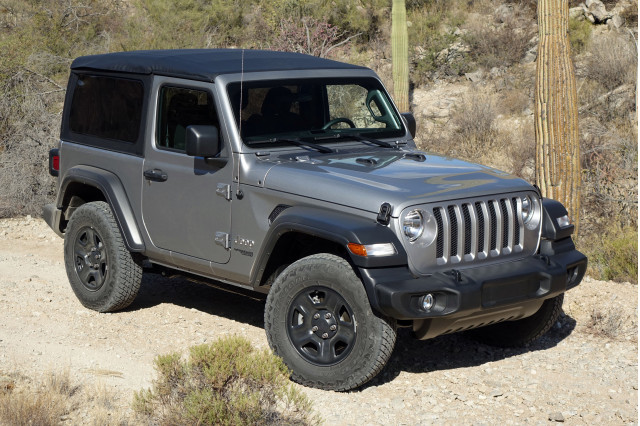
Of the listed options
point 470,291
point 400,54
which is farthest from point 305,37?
point 470,291

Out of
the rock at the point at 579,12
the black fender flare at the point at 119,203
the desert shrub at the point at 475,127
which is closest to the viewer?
the black fender flare at the point at 119,203

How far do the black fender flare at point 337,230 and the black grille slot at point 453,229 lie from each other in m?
0.37

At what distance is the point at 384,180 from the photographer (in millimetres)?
5539

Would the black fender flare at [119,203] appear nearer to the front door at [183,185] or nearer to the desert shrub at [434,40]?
the front door at [183,185]

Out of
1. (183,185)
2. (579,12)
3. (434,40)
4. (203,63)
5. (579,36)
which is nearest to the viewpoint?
(183,185)

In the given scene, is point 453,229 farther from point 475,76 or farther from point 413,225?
point 475,76

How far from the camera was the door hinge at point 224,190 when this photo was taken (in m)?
6.07

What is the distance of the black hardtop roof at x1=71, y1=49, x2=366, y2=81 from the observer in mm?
6391

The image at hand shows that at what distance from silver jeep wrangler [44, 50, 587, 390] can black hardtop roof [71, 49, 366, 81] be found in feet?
0.06

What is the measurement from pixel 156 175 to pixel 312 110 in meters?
1.19

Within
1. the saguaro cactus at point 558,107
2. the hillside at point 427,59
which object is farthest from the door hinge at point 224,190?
the hillside at point 427,59

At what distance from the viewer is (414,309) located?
5145mm

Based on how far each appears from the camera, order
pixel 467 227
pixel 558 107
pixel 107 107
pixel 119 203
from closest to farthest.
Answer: pixel 467 227 → pixel 119 203 → pixel 107 107 → pixel 558 107

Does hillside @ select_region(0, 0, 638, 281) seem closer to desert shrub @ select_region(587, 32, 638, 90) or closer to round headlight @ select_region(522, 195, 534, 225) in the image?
desert shrub @ select_region(587, 32, 638, 90)
